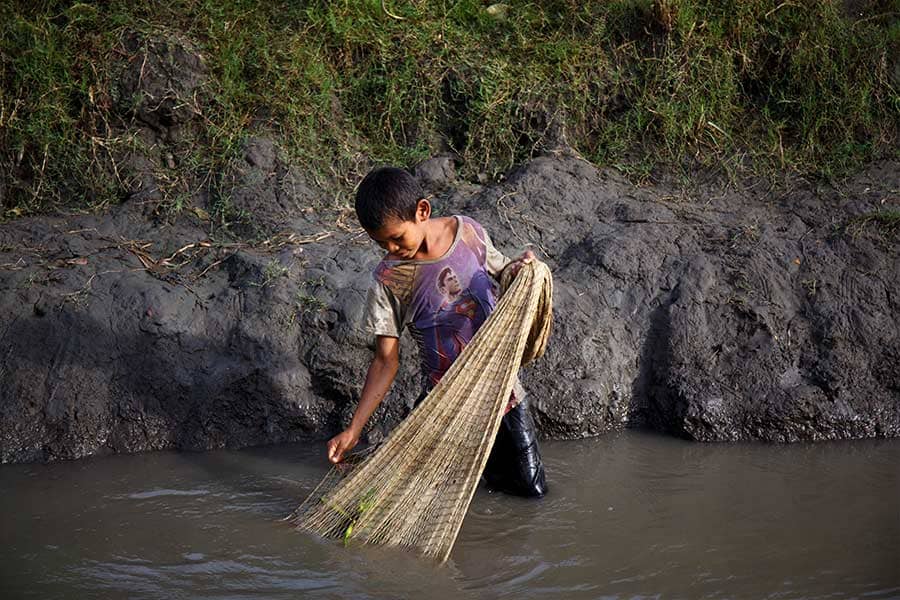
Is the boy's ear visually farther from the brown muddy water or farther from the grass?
the grass

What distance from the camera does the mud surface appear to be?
15.0 feet

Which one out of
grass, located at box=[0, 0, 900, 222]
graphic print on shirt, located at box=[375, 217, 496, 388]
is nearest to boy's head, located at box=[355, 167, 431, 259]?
graphic print on shirt, located at box=[375, 217, 496, 388]

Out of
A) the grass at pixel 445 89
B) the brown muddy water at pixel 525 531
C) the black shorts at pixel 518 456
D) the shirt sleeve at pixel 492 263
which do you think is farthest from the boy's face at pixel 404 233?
the grass at pixel 445 89

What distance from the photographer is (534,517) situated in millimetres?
3814

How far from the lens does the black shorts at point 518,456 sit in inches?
155

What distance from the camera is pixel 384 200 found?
3.40 m

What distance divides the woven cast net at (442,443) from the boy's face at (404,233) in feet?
1.28

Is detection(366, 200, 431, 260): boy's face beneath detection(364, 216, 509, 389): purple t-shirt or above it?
above

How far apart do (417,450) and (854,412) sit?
2320 millimetres

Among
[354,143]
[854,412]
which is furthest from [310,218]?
[854,412]

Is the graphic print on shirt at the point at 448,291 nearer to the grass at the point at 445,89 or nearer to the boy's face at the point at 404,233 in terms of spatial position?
the boy's face at the point at 404,233

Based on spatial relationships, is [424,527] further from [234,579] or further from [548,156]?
[548,156]

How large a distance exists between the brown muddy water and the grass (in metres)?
1.90

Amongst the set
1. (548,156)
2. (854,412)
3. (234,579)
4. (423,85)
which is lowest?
(234,579)
